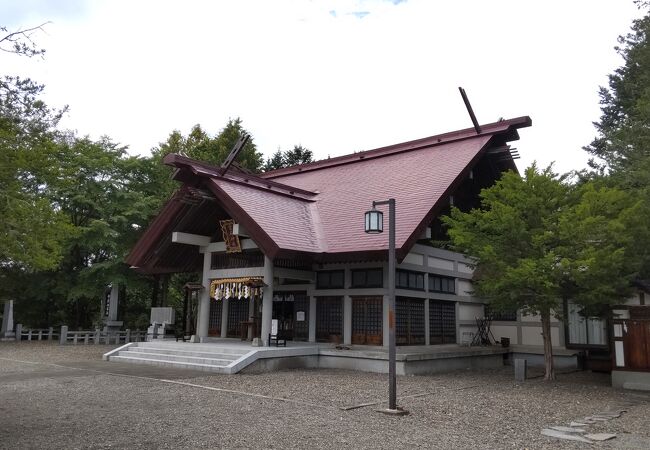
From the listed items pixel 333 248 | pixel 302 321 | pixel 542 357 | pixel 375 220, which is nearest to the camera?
pixel 375 220

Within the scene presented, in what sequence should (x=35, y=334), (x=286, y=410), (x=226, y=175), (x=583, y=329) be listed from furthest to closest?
1. (x=35, y=334)
2. (x=583, y=329)
3. (x=226, y=175)
4. (x=286, y=410)

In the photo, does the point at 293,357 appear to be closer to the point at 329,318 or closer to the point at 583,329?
the point at 329,318

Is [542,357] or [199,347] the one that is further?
[542,357]

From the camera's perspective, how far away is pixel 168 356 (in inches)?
592

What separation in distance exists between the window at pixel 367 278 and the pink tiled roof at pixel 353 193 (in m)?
1.39

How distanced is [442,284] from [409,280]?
2.20 meters

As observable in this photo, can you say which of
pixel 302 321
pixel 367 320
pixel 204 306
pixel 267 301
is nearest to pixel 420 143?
pixel 367 320

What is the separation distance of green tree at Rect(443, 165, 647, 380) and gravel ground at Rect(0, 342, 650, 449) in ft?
7.40

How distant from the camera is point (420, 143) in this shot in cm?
2078

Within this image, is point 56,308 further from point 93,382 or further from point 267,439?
point 267,439

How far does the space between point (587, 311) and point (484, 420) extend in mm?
6482

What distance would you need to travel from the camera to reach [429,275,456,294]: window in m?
17.7

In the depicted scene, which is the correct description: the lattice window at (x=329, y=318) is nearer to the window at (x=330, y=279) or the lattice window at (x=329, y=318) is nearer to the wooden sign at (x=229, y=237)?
the window at (x=330, y=279)

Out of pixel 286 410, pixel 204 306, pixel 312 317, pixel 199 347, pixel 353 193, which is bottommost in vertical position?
pixel 286 410
